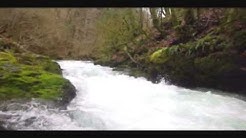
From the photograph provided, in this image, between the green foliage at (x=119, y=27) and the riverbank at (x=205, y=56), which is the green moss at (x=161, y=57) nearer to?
the riverbank at (x=205, y=56)

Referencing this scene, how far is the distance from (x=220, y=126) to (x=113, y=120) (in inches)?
70.5

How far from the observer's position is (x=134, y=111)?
648cm

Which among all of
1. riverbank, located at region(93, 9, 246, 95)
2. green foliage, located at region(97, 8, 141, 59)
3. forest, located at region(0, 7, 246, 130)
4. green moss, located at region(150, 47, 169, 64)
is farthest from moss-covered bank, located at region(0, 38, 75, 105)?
green foliage, located at region(97, 8, 141, 59)

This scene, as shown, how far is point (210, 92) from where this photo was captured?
871cm

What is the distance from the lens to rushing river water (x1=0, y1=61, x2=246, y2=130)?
510 centimetres

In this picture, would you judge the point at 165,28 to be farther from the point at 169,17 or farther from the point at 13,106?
the point at 13,106

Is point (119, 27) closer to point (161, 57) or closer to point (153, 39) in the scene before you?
point (153, 39)

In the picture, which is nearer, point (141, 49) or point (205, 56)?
point (205, 56)

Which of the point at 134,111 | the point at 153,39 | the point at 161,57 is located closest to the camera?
the point at 134,111

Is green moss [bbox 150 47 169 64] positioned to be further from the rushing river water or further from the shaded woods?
the rushing river water

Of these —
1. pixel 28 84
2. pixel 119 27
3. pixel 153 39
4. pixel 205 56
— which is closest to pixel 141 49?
pixel 153 39

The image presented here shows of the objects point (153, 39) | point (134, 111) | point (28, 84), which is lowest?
point (134, 111)

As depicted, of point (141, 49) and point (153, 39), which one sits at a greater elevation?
point (153, 39)

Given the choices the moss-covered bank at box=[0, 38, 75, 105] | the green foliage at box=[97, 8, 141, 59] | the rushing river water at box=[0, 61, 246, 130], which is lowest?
the rushing river water at box=[0, 61, 246, 130]
